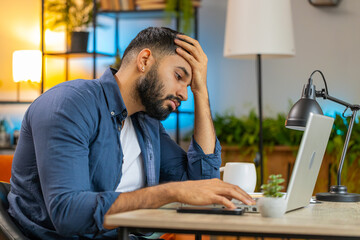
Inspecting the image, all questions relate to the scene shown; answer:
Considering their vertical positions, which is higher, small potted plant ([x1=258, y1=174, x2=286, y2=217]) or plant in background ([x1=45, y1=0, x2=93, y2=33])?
plant in background ([x1=45, y1=0, x2=93, y2=33])

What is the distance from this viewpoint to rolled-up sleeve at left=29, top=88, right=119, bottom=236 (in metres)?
1.41

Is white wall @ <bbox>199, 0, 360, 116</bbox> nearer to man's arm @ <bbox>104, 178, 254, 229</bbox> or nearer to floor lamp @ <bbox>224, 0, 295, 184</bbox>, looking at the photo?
floor lamp @ <bbox>224, 0, 295, 184</bbox>

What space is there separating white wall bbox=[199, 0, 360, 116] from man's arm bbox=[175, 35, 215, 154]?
2.09 metres

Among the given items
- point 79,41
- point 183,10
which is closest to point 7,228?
point 183,10

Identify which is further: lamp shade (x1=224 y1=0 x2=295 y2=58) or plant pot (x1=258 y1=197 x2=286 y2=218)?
lamp shade (x1=224 y1=0 x2=295 y2=58)

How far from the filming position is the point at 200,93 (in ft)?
6.77

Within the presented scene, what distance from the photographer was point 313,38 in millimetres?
4066

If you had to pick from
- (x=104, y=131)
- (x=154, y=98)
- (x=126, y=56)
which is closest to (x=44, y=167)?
(x=104, y=131)

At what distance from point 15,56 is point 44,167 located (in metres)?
3.45

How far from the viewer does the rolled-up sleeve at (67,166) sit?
1.41 metres

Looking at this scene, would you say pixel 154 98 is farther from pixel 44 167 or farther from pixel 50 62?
pixel 50 62

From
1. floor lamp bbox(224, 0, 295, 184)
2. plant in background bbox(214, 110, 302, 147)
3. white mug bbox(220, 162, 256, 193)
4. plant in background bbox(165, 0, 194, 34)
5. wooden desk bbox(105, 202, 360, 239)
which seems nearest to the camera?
wooden desk bbox(105, 202, 360, 239)

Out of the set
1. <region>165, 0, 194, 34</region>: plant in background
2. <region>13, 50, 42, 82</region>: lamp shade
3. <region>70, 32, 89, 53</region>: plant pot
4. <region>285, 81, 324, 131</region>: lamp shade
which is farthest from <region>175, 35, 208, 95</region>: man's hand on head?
<region>13, 50, 42, 82</region>: lamp shade

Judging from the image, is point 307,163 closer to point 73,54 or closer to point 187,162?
point 187,162
